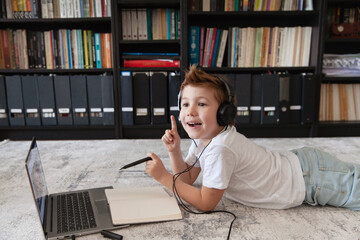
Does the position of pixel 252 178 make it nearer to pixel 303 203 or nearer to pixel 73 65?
pixel 303 203

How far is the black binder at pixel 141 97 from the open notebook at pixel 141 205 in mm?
1497

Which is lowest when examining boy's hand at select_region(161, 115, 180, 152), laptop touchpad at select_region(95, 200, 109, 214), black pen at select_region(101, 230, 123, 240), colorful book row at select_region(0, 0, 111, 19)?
black pen at select_region(101, 230, 123, 240)

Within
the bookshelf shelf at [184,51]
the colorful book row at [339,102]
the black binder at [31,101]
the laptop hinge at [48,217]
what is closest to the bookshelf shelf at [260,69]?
the bookshelf shelf at [184,51]

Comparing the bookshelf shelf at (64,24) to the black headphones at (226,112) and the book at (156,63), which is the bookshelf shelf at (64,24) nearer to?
the book at (156,63)

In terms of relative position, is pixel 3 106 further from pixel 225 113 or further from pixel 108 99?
pixel 225 113

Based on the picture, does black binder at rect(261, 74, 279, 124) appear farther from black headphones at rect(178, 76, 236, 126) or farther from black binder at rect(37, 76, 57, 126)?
black binder at rect(37, 76, 57, 126)

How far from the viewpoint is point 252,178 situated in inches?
33.5

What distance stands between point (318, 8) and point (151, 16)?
1.36m

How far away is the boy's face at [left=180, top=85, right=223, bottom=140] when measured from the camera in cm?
83

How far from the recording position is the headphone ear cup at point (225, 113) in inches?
31.9

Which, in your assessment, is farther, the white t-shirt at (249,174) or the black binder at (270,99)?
the black binder at (270,99)

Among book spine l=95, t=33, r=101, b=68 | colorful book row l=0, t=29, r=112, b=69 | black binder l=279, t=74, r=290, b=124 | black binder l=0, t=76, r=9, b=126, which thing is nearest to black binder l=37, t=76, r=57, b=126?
colorful book row l=0, t=29, r=112, b=69

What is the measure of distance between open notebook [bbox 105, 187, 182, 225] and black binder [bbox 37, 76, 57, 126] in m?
1.73

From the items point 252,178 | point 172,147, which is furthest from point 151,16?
point 252,178
